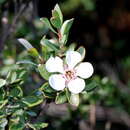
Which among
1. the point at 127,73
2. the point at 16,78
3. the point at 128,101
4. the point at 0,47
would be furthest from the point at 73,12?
the point at 16,78

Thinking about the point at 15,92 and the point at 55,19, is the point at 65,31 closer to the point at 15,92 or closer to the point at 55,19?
the point at 55,19

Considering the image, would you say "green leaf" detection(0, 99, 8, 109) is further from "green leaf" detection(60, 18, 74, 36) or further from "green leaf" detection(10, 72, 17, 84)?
"green leaf" detection(60, 18, 74, 36)

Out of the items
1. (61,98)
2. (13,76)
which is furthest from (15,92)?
(61,98)

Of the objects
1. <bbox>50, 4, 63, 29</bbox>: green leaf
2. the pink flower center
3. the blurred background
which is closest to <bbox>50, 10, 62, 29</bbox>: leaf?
<bbox>50, 4, 63, 29</bbox>: green leaf

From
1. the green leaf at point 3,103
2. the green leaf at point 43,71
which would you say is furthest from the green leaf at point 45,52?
the green leaf at point 3,103

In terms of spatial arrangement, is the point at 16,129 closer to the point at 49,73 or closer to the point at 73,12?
the point at 49,73

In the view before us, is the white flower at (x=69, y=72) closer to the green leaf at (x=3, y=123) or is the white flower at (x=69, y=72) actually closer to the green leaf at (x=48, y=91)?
the green leaf at (x=48, y=91)
